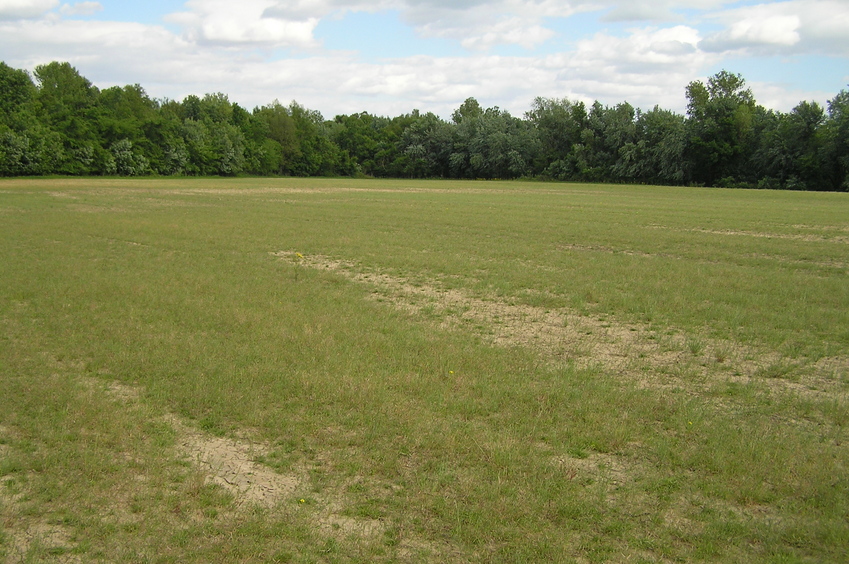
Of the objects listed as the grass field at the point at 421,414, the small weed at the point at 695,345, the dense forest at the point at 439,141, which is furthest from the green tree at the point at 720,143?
the small weed at the point at 695,345

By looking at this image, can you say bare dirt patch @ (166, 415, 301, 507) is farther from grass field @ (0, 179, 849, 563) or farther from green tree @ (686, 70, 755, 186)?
green tree @ (686, 70, 755, 186)

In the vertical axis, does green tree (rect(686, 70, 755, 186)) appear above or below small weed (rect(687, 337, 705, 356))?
above

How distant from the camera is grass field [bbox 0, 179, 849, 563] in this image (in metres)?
4.57

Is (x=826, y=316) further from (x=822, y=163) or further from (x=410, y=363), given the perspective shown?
(x=822, y=163)

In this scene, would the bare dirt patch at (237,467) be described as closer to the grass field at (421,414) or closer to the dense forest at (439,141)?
the grass field at (421,414)

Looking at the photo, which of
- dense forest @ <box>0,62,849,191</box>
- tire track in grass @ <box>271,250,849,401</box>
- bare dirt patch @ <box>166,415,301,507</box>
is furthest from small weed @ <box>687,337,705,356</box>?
dense forest @ <box>0,62,849,191</box>

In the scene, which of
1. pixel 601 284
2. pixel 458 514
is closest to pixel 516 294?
pixel 601 284

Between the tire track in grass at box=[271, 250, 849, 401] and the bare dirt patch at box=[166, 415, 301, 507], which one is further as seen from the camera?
the tire track in grass at box=[271, 250, 849, 401]

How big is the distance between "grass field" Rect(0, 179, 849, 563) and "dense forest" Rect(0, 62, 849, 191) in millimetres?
60533

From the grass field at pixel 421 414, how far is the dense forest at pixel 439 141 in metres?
60.5

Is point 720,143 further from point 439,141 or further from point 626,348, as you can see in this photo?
point 626,348

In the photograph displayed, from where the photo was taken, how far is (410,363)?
27.2ft

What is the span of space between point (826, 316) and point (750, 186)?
65171 millimetres

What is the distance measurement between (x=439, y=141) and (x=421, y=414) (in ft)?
322
